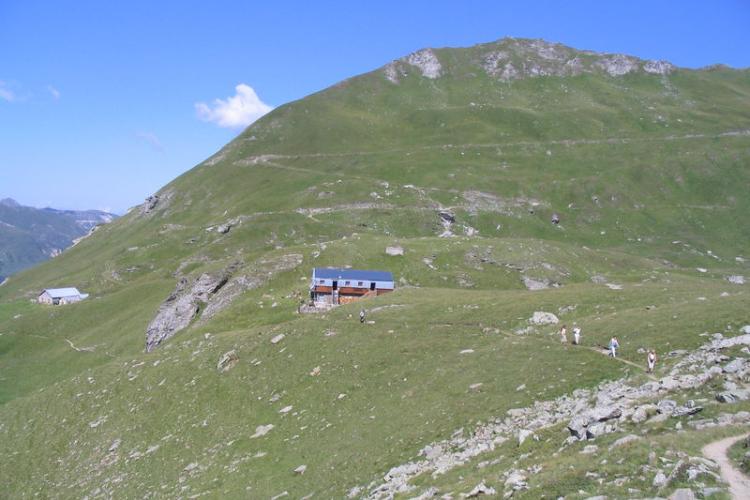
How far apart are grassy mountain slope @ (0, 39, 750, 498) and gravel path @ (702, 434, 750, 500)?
124 cm

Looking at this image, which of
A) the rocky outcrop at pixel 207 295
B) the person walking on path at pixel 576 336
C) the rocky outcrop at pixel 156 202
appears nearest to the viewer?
the person walking on path at pixel 576 336

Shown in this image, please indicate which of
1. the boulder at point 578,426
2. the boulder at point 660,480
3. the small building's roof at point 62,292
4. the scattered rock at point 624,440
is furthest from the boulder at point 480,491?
the small building's roof at point 62,292

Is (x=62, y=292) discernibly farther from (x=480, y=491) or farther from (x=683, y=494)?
(x=683, y=494)

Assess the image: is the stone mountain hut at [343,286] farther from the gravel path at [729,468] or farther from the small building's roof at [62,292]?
the small building's roof at [62,292]

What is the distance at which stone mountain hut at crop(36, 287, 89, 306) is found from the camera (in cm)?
13100

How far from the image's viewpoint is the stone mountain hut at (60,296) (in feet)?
430

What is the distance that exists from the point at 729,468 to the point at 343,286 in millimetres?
57383

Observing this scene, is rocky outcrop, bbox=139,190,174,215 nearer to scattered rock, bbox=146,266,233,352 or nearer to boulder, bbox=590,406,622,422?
scattered rock, bbox=146,266,233,352

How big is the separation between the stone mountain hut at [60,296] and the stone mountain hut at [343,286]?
93.2 m

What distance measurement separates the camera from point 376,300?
6062 centimetres

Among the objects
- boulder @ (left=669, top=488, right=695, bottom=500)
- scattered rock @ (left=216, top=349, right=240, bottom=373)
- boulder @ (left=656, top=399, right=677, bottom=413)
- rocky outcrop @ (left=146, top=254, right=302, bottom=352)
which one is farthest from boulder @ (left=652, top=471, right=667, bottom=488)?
rocky outcrop @ (left=146, top=254, right=302, bottom=352)

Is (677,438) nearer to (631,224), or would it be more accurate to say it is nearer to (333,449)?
(333,449)

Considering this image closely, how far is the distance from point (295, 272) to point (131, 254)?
297ft

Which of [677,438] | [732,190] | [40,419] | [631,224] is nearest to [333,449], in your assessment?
[677,438]
